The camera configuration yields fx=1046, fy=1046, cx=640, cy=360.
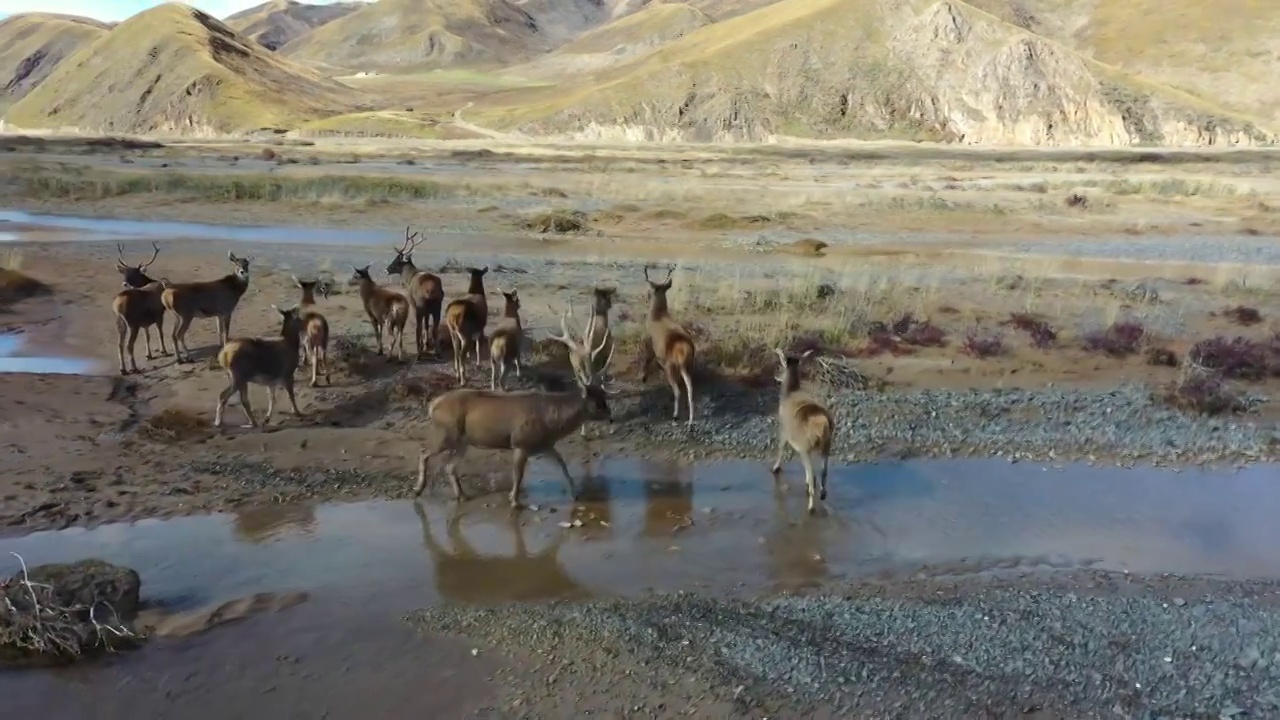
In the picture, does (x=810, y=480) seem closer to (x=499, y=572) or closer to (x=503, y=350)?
(x=499, y=572)

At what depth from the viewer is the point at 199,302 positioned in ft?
53.5

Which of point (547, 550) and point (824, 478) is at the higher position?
point (824, 478)

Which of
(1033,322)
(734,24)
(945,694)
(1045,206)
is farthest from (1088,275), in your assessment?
(734,24)

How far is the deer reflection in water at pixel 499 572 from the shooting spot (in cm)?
910

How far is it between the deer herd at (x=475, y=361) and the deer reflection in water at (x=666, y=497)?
2.99 ft

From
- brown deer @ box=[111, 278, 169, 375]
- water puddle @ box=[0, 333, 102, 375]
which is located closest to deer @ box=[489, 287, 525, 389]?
brown deer @ box=[111, 278, 169, 375]

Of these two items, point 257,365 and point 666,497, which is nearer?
point 666,497

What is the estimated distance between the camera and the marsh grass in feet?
142

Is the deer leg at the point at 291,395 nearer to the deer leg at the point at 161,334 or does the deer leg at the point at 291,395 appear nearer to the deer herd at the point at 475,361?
the deer herd at the point at 475,361

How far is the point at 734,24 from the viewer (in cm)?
14738

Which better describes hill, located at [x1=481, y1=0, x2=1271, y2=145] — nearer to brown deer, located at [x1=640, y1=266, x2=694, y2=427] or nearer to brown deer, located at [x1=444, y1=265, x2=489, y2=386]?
brown deer, located at [x1=640, y1=266, x2=694, y2=427]

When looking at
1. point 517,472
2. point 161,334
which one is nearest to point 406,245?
point 161,334

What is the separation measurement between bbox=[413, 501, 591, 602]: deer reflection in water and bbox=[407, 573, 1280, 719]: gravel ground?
325 millimetres

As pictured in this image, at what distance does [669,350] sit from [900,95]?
10642 centimetres
